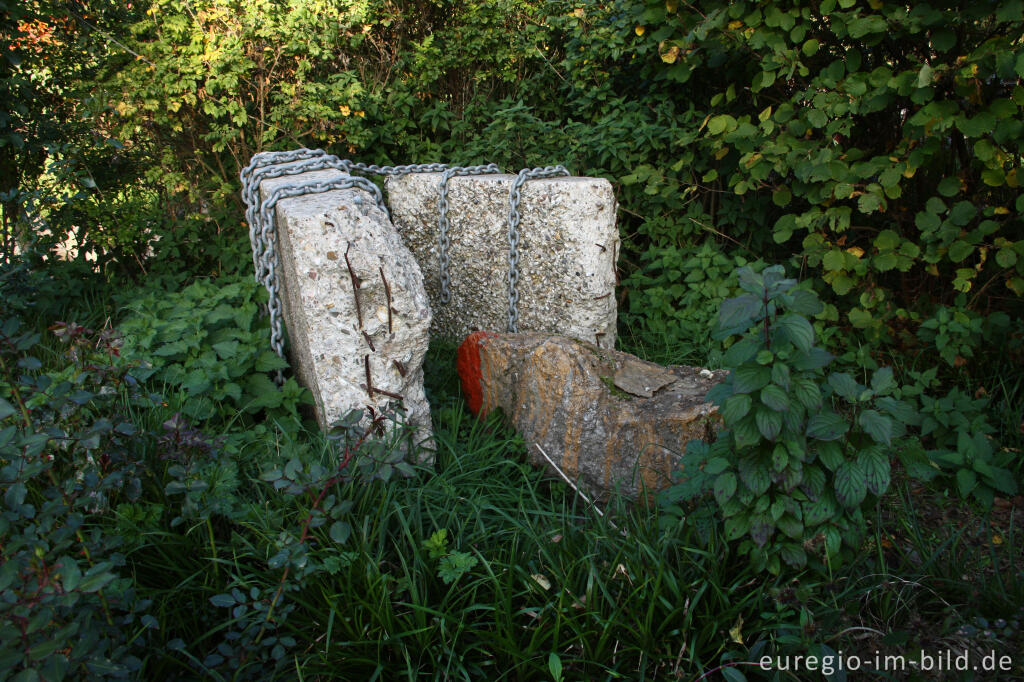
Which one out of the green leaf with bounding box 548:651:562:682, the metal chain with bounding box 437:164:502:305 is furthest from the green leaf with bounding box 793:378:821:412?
the metal chain with bounding box 437:164:502:305

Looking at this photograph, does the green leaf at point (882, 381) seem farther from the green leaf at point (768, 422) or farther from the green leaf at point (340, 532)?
the green leaf at point (340, 532)

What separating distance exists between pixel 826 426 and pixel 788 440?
0.35ft

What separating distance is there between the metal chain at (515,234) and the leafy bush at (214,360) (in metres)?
1.17

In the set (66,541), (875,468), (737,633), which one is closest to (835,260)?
(875,468)

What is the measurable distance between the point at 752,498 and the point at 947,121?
2085mm

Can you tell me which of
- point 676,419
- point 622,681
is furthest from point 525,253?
point 622,681

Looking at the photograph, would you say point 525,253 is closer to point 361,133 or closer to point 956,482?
point 361,133

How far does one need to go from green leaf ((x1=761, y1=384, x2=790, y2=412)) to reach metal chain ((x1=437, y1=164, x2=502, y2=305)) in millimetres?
2140

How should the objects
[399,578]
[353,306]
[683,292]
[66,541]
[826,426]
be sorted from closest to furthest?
[66,541]
[826,426]
[399,578]
[353,306]
[683,292]

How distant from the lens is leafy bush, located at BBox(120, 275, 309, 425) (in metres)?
2.69

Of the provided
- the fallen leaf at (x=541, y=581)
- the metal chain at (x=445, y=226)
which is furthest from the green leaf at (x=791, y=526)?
the metal chain at (x=445, y=226)

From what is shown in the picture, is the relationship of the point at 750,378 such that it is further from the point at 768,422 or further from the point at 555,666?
the point at 555,666

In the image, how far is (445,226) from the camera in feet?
11.8

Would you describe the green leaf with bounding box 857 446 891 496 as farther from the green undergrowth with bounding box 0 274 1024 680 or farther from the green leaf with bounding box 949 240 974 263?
the green leaf with bounding box 949 240 974 263
